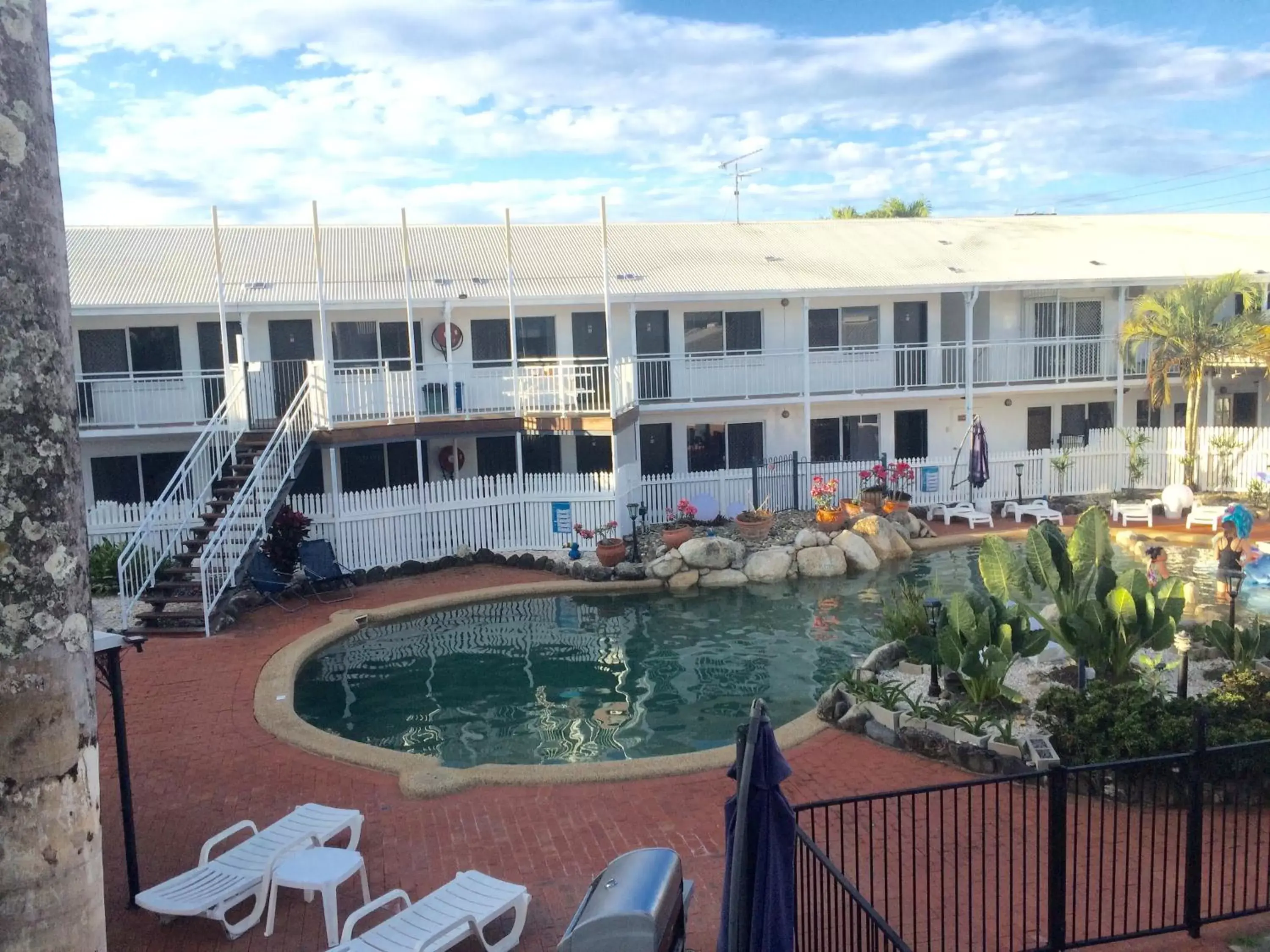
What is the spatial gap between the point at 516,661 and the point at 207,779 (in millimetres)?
4829

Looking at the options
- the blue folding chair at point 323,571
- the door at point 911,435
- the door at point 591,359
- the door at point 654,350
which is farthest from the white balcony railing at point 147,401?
the door at point 911,435

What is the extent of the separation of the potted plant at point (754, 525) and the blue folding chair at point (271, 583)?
8.12 m

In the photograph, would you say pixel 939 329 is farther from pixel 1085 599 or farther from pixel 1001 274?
pixel 1085 599

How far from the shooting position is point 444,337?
2245cm

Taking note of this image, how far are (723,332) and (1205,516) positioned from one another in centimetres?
1088

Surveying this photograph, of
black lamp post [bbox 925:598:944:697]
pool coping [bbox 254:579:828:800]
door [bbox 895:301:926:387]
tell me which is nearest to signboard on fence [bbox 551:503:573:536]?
pool coping [bbox 254:579:828:800]

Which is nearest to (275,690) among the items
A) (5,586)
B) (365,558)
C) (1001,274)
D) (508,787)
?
(508,787)

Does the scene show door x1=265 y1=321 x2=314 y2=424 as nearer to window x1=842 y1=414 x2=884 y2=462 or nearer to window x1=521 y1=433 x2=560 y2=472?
window x1=521 y1=433 x2=560 y2=472

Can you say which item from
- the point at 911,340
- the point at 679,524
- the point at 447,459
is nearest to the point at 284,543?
the point at 447,459

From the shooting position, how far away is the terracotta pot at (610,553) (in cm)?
1831

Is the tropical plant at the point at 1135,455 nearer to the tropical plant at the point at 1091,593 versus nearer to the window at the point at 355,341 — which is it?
the tropical plant at the point at 1091,593

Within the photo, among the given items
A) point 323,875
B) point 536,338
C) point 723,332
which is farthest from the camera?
point 723,332

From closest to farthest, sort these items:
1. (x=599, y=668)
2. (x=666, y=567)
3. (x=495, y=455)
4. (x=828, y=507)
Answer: (x=599, y=668) < (x=666, y=567) < (x=828, y=507) < (x=495, y=455)

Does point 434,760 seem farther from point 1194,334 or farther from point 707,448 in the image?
point 1194,334
